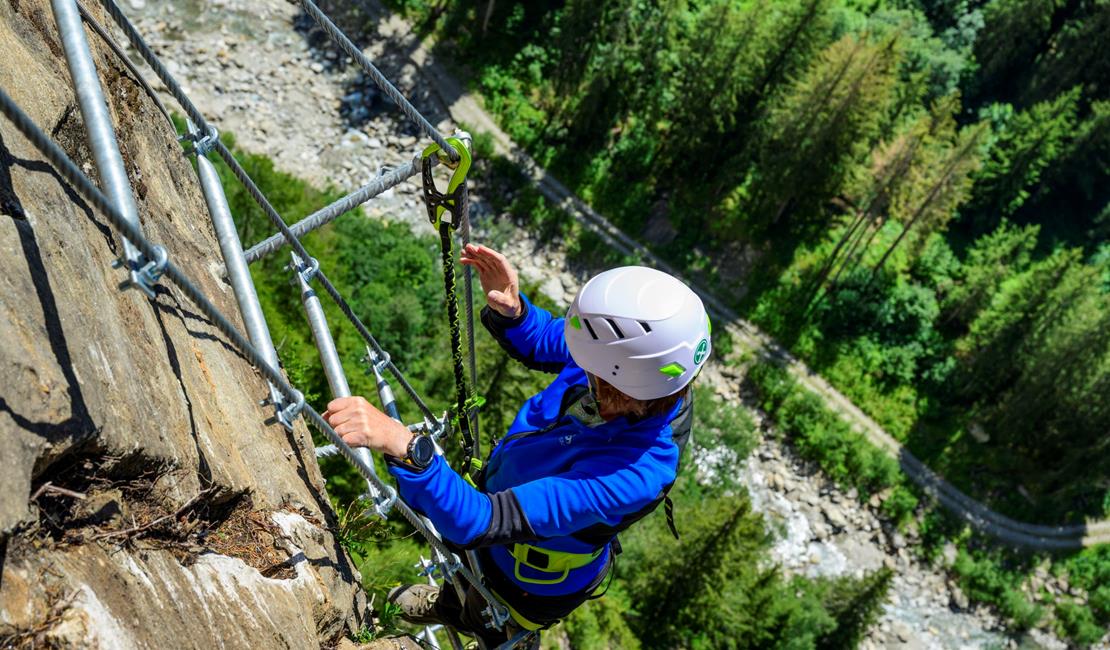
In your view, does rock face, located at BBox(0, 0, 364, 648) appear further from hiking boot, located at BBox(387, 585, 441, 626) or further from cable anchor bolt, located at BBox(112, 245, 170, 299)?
hiking boot, located at BBox(387, 585, 441, 626)

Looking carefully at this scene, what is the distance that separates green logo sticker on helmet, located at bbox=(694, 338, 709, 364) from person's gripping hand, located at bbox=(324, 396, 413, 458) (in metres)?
1.98

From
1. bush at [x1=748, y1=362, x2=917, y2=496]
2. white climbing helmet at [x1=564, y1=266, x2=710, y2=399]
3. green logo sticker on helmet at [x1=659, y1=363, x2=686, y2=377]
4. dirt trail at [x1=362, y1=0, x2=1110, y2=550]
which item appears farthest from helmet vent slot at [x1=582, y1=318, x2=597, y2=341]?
dirt trail at [x1=362, y1=0, x2=1110, y2=550]

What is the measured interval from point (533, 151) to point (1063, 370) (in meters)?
23.6

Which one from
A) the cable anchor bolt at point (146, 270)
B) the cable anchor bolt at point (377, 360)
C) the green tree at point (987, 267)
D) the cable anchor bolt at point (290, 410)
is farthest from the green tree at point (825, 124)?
the cable anchor bolt at point (146, 270)

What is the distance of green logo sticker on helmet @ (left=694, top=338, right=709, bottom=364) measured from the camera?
16.9 ft

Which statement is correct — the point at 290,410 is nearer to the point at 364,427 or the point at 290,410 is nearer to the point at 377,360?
the point at 364,427

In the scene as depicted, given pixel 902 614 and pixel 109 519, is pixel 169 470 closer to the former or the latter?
pixel 109 519

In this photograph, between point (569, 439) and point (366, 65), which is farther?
point (366, 65)

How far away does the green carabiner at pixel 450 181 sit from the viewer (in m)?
5.55

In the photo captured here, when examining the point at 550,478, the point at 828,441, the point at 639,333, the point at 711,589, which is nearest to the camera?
the point at 550,478

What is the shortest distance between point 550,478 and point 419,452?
2.94 feet

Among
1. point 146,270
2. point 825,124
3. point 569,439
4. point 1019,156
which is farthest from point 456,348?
point 1019,156

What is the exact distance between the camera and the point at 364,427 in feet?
14.0

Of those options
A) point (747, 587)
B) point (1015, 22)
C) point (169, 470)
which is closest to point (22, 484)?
point (169, 470)
